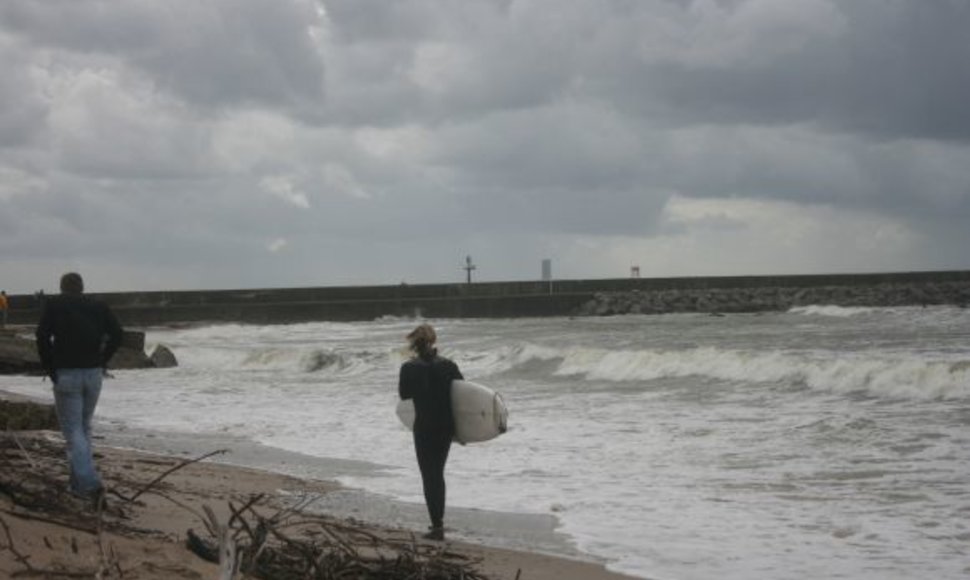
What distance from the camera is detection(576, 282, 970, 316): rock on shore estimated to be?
56.7 metres

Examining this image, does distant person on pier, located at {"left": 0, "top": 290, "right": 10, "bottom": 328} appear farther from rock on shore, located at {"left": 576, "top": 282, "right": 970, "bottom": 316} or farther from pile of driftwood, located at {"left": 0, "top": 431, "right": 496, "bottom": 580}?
pile of driftwood, located at {"left": 0, "top": 431, "right": 496, "bottom": 580}

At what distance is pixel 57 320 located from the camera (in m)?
7.79

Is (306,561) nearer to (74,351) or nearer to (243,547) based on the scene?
(243,547)

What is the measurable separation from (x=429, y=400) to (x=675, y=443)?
5.34 meters

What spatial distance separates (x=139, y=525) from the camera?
6.60 meters

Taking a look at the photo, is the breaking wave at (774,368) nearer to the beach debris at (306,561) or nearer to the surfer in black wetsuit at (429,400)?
the surfer in black wetsuit at (429,400)

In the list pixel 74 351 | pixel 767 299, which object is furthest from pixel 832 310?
pixel 74 351

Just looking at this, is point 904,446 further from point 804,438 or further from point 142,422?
point 142,422

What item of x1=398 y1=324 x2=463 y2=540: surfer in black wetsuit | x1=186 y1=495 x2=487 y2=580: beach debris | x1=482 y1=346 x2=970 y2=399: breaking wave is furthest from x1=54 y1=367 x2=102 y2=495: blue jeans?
x1=482 y1=346 x2=970 y2=399: breaking wave

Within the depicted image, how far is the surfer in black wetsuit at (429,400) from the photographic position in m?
8.34

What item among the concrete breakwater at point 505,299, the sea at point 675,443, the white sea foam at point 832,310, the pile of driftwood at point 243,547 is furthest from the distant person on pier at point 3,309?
the pile of driftwood at point 243,547

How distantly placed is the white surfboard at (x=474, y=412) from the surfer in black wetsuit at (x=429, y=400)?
0.09 meters

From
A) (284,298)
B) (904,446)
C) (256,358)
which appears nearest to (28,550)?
(904,446)

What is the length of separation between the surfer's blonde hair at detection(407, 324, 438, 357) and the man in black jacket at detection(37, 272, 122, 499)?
6.48 ft
